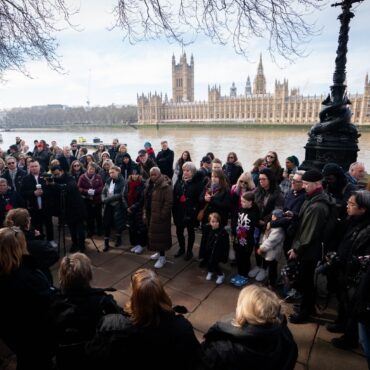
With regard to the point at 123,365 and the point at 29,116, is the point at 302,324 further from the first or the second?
the point at 29,116

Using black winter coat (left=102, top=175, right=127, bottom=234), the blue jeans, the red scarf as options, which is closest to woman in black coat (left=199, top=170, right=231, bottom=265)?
the red scarf

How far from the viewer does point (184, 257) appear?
4.18 metres

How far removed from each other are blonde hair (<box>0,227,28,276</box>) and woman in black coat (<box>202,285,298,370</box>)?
4.56 ft

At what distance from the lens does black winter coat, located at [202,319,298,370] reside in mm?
1259

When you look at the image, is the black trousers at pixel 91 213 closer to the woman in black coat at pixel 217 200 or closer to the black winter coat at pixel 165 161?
the woman in black coat at pixel 217 200

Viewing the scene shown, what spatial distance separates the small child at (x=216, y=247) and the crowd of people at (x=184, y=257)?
2cm

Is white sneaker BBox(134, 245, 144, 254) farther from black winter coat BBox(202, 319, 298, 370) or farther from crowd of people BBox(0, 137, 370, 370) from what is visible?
black winter coat BBox(202, 319, 298, 370)

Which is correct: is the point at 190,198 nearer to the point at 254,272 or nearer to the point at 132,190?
the point at 132,190

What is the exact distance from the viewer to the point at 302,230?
2611mm

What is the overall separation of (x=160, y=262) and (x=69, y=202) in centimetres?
178

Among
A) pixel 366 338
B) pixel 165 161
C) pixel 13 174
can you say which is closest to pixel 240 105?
pixel 165 161

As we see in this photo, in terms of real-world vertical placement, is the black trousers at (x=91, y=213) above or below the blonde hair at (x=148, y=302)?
below

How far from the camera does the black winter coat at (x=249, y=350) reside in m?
1.26

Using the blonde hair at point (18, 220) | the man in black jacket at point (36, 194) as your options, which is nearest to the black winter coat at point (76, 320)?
the blonde hair at point (18, 220)
